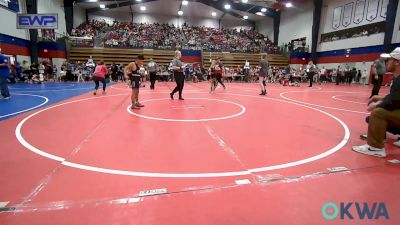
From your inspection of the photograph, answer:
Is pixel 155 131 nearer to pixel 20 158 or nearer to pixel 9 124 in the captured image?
pixel 20 158

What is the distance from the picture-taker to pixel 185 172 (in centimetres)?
303

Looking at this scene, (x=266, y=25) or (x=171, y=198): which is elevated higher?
(x=266, y=25)

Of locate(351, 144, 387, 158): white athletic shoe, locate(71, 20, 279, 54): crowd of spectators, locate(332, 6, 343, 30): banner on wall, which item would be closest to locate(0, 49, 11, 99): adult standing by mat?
locate(351, 144, 387, 158): white athletic shoe

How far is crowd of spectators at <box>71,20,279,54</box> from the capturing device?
1108 inches

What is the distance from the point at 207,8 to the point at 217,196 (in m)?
34.7

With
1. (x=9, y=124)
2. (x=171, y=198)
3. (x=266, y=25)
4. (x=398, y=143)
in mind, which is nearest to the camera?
(x=171, y=198)

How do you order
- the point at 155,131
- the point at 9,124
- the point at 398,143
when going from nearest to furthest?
the point at 398,143 → the point at 155,131 → the point at 9,124

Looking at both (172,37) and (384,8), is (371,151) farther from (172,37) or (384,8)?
(172,37)

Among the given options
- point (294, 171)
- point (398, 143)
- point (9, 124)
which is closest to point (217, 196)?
point (294, 171)

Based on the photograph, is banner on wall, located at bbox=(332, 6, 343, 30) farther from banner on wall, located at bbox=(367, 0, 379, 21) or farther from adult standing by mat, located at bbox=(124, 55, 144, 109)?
adult standing by mat, located at bbox=(124, 55, 144, 109)

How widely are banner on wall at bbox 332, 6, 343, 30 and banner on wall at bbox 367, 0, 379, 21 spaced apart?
305 cm

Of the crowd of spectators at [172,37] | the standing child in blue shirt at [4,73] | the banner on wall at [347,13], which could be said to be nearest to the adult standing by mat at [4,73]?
the standing child in blue shirt at [4,73]

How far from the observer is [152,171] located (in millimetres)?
3059

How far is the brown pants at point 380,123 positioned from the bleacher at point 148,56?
24.5m
